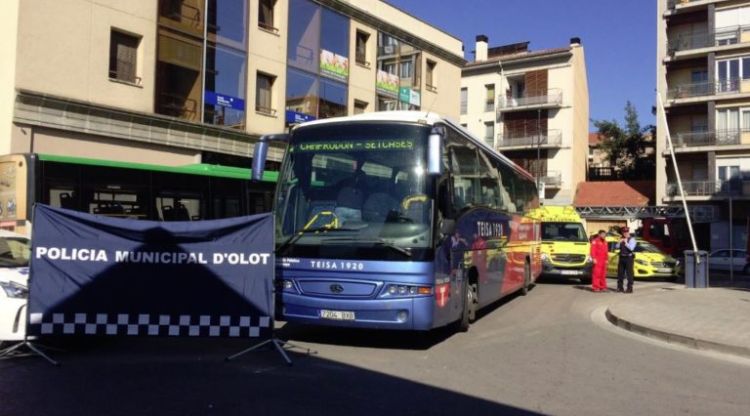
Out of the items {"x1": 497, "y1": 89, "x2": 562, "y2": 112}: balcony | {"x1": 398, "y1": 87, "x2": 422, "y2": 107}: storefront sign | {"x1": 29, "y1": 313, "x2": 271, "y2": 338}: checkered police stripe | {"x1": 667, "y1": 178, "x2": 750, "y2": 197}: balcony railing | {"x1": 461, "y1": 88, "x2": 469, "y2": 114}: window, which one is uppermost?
{"x1": 461, "y1": 88, "x2": 469, "y2": 114}: window

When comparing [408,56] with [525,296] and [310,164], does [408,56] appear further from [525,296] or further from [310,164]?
[310,164]

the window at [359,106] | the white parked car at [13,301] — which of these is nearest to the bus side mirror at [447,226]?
the white parked car at [13,301]

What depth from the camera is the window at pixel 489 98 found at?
57378 millimetres

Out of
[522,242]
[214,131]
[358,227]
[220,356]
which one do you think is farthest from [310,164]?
[214,131]

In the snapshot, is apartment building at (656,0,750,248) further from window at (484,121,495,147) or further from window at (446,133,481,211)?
window at (446,133,481,211)

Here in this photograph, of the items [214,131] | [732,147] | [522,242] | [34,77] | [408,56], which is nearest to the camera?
[522,242]

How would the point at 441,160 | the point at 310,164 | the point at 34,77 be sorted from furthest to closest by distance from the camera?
the point at 34,77
the point at 310,164
the point at 441,160

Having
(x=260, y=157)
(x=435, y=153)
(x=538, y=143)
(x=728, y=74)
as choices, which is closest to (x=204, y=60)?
(x=260, y=157)

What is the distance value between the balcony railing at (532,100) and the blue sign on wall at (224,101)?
33751 mm

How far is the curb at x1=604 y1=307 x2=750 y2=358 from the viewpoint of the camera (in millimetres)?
8984

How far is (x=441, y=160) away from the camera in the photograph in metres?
8.05

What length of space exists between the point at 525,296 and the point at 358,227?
954 cm

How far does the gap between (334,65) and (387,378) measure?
2556cm

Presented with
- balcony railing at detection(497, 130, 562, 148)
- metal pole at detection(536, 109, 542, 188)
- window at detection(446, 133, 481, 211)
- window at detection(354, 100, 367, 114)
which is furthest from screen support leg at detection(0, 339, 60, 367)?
balcony railing at detection(497, 130, 562, 148)
